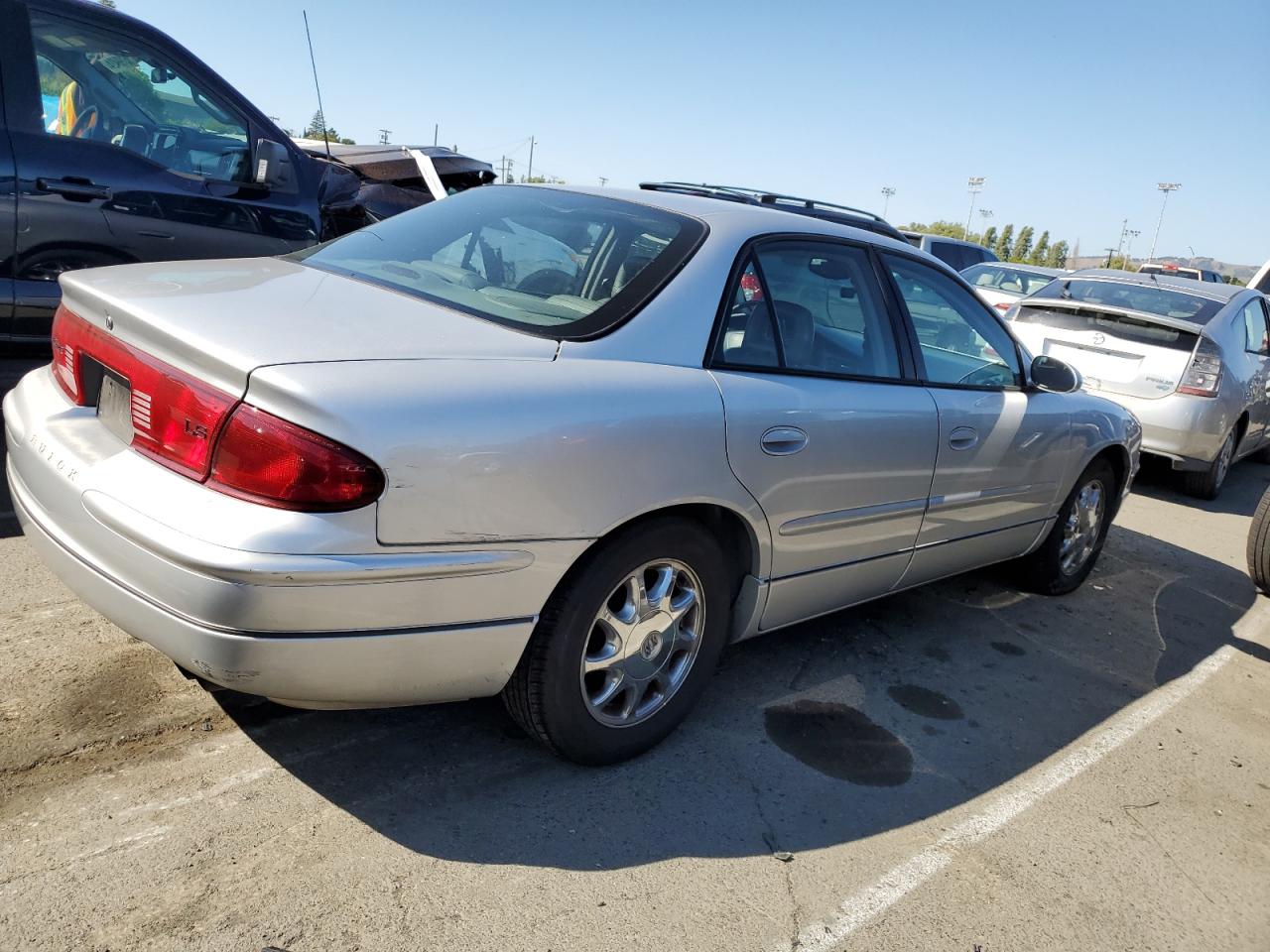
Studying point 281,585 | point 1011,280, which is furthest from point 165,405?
point 1011,280

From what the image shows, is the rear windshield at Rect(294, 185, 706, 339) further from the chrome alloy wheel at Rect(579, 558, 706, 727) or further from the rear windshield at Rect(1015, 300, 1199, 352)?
the rear windshield at Rect(1015, 300, 1199, 352)

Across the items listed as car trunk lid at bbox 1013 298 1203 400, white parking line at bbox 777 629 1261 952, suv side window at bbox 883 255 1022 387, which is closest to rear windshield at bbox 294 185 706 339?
suv side window at bbox 883 255 1022 387

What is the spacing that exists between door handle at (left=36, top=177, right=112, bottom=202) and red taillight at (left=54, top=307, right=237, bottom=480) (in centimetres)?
220

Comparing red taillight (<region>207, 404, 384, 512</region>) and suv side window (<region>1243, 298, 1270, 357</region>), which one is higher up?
suv side window (<region>1243, 298, 1270, 357</region>)

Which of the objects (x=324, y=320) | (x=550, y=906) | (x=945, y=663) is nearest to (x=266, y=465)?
(x=324, y=320)

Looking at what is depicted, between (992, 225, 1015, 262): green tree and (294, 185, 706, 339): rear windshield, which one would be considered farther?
(992, 225, 1015, 262): green tree

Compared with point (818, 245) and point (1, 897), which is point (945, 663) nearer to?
point (818, 245)

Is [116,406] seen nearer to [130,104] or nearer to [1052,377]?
[130,104]

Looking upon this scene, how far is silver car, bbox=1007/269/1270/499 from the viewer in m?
7.23

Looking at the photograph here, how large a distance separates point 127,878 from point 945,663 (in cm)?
297

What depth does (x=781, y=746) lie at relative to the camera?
120 inches

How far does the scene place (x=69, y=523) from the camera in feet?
7.60

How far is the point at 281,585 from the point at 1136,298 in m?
7.87

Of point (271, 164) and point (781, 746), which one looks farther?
point (271, 164)
